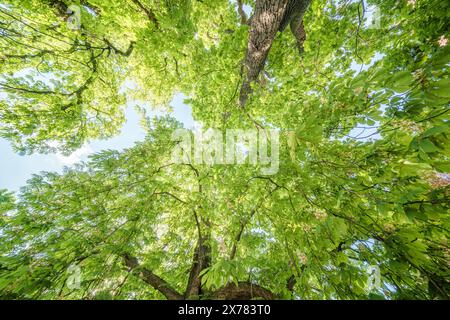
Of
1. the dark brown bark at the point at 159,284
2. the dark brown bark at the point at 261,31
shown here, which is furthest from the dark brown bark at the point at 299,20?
the dark brown bark at the point at 159,284

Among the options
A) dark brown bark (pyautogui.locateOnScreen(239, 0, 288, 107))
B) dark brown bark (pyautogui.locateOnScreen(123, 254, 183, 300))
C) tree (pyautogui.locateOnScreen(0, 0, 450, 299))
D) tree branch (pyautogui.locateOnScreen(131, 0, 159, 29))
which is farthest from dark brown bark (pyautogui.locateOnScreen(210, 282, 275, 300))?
tree branch (pyautogui.locateOnScreen(131, 0, 159, 29))

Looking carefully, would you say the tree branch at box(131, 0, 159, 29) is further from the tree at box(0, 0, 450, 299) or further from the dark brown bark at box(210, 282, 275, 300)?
the dark brown bark at box(210, 282, 275, 300)

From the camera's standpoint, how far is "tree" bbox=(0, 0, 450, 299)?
1.11 m

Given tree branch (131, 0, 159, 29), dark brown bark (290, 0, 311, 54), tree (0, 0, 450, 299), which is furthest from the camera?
tree branch (131, 0, 159, 29)

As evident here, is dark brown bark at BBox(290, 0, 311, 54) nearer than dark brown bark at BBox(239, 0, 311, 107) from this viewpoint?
No

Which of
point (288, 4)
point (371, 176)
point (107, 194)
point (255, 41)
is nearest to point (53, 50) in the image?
point (107, 194)

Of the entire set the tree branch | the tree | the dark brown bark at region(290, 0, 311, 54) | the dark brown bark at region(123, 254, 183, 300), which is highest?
the tree branch

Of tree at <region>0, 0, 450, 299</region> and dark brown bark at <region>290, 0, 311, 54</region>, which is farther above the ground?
dark brown bark at <region>290, 0, 311, 54</region>

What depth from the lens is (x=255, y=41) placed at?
3.20 m

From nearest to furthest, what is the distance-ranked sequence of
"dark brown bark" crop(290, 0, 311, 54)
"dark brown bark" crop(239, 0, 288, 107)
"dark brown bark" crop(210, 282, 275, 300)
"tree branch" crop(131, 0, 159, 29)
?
"dark brown bark" crop(239, 0, 288, 107), "dark brown bark" crop(290, 0, 311, 54), "dark brown bark" crop(210, 282, 275, 300), "tree branch" crop(131, 0, 159, 29)

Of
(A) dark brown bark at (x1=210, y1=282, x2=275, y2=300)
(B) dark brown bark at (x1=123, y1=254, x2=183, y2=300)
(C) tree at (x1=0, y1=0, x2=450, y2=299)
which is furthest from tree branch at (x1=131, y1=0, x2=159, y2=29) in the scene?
(A) dark brown bark at (x1=210, y1=282, x2=275, y2=300)

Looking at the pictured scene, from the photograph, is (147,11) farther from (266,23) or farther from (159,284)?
(159,284)

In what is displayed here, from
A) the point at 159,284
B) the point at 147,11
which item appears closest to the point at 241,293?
the point at 159,284

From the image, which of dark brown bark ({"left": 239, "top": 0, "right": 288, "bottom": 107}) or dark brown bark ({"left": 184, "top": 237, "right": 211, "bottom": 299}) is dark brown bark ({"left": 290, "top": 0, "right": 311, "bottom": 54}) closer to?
dark brown bark ({"left": 239, "top": 0, "right": 288, "bottom": 107})
